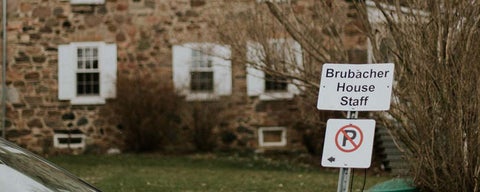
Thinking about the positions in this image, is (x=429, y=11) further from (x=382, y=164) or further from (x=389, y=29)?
(x=382, y=164)

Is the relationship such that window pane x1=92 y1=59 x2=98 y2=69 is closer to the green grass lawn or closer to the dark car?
the green grass lawn

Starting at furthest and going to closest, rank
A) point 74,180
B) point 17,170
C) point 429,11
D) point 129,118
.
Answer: point 129,118 < point 429,11 < point 74,180 < point 17,170

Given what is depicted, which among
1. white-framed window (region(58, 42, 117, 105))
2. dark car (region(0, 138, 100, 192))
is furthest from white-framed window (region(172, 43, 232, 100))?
dark car (region(0, 138, 100, 192))

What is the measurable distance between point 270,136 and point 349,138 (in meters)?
15.7

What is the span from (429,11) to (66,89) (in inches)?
505

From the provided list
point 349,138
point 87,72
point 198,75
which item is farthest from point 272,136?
point 349,138

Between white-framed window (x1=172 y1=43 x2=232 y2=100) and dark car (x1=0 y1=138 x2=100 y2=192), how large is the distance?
58.3 feet

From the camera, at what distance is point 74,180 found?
20.4 feet

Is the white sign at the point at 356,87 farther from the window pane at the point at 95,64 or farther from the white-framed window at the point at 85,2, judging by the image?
the white-framed window at the point at 85,2

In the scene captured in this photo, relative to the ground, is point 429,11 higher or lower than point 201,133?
higher

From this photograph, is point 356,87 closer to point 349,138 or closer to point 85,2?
point 349,138

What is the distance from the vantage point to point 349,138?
878 cm

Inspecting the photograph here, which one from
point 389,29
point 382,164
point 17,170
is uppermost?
point 389,29

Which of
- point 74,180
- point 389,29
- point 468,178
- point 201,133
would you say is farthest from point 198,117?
point 74,180
